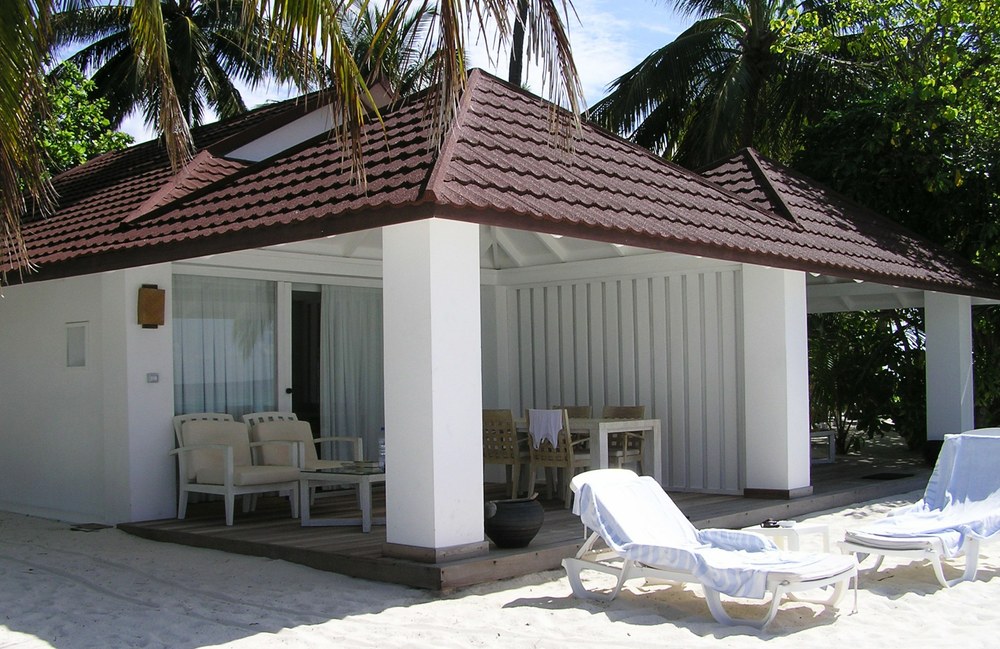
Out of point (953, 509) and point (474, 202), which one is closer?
point (474, 202)

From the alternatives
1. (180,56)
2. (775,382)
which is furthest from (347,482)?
(180,56)

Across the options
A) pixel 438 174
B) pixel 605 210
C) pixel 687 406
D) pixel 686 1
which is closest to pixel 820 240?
pixel 687 406

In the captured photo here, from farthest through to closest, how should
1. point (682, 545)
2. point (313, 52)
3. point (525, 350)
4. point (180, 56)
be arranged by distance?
point (180, 56) < point (525, 350) < point (682, 545) < point (313, 52)

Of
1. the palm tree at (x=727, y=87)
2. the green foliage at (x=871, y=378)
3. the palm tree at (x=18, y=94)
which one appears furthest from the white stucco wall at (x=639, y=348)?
the palm tree at (x=727, y=87)

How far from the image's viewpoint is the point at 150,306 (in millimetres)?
9672

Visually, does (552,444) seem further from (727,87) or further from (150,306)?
(727,87)

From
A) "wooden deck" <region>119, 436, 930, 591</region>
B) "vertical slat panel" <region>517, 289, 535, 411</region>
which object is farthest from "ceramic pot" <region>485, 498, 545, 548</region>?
"vertical slat panel" <region>517, 289, 535, 411</region>

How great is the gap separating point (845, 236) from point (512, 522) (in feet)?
21.3

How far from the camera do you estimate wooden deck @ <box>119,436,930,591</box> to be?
7.16 meters

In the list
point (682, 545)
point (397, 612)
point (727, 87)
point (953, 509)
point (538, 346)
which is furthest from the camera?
point (727, 87)

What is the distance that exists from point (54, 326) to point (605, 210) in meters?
6.02

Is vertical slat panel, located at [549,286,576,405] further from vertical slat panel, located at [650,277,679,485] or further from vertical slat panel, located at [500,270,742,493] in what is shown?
vertical slat panel, located at [650,277,679,485]

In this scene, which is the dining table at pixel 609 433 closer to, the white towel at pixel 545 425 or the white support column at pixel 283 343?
the white towel at pixel 545 425

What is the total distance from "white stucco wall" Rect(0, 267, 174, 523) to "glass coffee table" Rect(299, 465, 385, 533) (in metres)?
1.61
